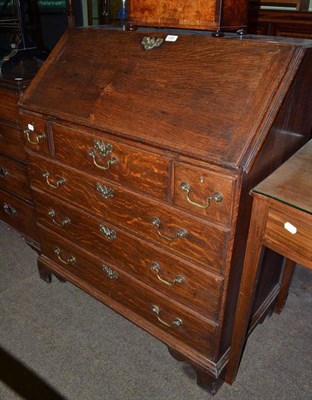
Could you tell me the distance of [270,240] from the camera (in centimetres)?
120

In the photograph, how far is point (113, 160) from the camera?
144 centimetres

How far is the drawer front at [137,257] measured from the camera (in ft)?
4.58

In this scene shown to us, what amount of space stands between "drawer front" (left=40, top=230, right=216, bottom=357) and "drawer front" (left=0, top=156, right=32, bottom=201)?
0.31m

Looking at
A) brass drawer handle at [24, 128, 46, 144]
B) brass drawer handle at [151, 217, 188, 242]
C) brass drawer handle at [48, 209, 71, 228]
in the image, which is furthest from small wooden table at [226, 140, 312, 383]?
brass drawer handle at [24, 128, 46, 144]

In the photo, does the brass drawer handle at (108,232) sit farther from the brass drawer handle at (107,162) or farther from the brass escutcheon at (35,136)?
the brass escutcheon at (35,136)

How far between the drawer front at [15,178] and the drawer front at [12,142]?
52 mm

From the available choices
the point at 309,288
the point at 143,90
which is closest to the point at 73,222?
the point at 143,90

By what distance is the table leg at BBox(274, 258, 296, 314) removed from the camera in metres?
1.81

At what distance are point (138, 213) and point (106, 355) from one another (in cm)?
76

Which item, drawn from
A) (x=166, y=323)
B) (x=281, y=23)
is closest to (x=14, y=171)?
(x=166, y=323)

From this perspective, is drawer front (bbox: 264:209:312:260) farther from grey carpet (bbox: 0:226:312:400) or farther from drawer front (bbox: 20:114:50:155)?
drawer front (bbox: 20:114:50:155)

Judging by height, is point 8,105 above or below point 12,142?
above

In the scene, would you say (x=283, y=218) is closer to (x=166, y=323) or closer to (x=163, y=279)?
(x=163, y=279)

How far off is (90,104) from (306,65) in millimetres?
783
